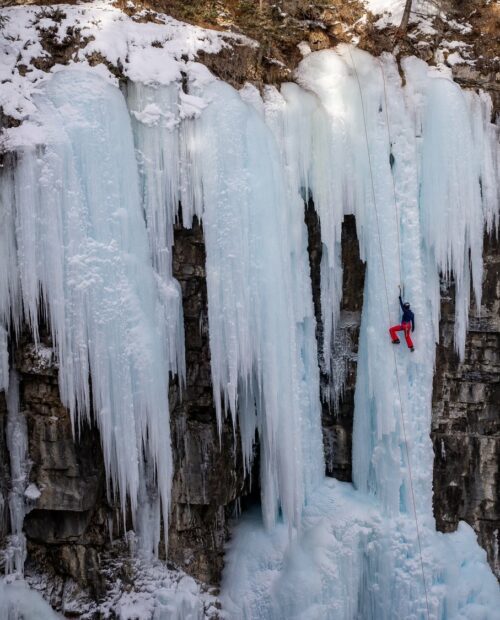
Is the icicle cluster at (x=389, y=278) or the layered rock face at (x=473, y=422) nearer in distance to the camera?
the icicle cluster at (x=389, y=278)

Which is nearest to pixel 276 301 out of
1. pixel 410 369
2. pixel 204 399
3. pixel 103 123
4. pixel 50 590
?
pixel 204 399

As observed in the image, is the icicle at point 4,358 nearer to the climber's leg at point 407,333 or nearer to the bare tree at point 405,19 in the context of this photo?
the climber's leg at point 407,333

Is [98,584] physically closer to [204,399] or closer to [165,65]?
[204,399]

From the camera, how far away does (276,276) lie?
7609 mm

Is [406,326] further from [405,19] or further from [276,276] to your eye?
[405,19]

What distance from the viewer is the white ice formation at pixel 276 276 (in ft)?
21.4

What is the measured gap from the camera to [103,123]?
671cm

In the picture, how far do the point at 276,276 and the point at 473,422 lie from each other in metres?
4.11

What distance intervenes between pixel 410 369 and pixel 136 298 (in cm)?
399

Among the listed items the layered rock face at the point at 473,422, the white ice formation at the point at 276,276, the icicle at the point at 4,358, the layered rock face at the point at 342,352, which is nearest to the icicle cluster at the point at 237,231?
the white ice formation at the point at 276,276

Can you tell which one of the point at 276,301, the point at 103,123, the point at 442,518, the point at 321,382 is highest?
the point at 103,123

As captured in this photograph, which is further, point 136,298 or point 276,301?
point 276,301

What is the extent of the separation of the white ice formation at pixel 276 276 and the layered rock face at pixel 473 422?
0.32 meters

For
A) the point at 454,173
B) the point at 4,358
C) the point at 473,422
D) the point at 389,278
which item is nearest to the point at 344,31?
the point at 454,173
